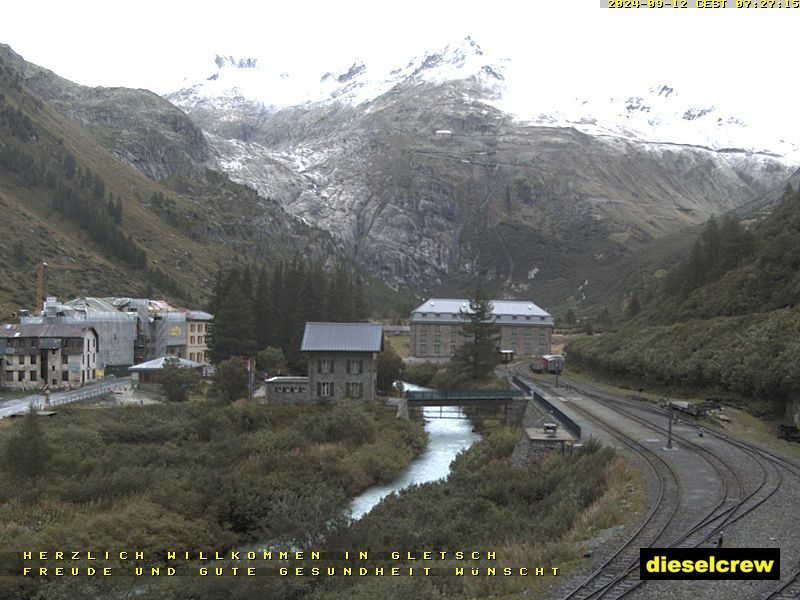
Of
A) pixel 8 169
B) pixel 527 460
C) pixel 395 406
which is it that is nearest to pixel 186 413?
pixel 395 406

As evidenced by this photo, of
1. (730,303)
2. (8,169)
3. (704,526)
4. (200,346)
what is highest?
(8,169)

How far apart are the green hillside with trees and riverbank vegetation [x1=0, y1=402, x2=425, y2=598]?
88.6 feet

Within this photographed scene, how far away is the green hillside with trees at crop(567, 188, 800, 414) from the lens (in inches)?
2042

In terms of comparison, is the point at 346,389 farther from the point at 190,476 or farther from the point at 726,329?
the point at 726,329

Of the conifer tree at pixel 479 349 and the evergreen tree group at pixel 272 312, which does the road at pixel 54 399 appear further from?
the conifer tree at pixel 479 349

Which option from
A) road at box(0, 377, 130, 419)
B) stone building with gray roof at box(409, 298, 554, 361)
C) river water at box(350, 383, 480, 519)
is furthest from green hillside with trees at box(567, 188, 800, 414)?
road at box(0, 377, 130, 419)

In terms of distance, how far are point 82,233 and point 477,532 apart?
6771 inches

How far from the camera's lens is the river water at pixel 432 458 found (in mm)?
42875

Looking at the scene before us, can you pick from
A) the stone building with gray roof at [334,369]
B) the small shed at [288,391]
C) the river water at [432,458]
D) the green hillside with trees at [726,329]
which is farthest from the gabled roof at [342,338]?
the green hillside with trees at [726,329]

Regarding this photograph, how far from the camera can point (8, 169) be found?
7224 inches

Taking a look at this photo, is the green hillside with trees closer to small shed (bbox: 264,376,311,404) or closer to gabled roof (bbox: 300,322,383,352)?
gabled roof (bbox: 300,322,383,352)

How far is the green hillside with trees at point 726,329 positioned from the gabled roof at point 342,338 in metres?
29.6

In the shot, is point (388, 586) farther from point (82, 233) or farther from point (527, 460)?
point (82, 233)

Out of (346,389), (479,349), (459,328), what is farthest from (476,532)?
(459,328)
